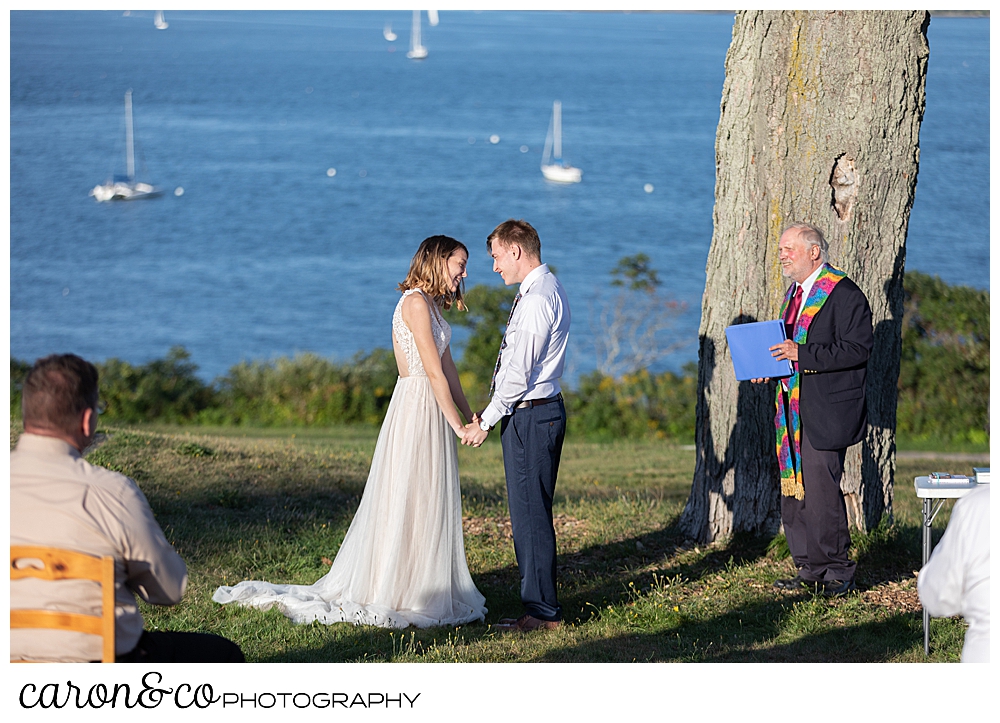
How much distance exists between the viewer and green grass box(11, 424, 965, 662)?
5164 millimetres

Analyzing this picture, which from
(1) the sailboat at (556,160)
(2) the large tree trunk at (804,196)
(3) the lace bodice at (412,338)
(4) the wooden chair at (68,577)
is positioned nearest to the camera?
(4) the wooden chair at (68,577)

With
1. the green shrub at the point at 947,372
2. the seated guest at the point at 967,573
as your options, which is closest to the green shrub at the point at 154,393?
the green shrub at the point at 947,372

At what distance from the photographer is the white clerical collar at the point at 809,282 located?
5.70 m

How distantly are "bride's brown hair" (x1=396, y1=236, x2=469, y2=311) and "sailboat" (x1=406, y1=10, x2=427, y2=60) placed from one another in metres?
81.9

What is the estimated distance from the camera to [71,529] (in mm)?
3221

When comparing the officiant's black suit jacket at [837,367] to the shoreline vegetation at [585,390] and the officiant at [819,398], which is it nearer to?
the officiant at [819,398]

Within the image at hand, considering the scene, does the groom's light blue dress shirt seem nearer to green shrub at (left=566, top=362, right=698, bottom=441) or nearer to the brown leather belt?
the brown leather belt

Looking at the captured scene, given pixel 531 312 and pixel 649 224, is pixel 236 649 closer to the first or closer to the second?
pixel 531 312

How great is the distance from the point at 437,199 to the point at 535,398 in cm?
5540

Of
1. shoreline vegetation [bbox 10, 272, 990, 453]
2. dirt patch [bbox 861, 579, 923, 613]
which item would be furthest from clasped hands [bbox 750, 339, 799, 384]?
shoreline vegetation [bbox 10, 272, 990, 453]

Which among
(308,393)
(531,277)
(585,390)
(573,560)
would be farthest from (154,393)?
(531,277)

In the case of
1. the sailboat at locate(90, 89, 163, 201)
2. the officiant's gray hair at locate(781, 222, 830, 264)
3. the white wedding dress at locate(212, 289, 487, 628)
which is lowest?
the white wedding dress at locate(212, 289, 487, 628)

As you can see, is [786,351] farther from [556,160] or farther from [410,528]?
[556,160]
